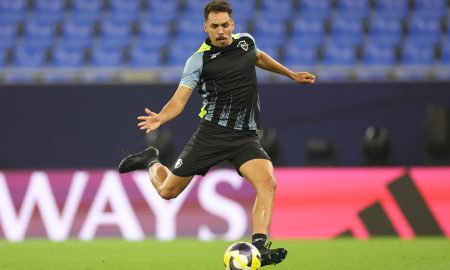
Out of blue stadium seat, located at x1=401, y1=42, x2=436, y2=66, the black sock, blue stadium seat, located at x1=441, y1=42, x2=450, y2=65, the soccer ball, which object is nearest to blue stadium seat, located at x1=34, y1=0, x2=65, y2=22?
blue stadium seat, located at x1=401, y1=42, x2=436, y2=66

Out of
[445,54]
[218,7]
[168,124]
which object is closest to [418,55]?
[445,54]

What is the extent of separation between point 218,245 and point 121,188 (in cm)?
195

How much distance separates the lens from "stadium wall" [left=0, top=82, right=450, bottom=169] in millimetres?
12625

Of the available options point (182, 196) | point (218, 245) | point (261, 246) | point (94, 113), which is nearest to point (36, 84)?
point (94, 113)

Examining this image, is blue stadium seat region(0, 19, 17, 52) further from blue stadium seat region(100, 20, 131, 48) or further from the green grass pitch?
the green grass pitch

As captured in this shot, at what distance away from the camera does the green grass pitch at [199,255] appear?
26.0ft

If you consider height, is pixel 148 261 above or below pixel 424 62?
below

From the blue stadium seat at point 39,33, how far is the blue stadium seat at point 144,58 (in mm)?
1666

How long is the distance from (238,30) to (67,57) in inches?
117

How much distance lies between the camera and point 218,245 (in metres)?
10.7

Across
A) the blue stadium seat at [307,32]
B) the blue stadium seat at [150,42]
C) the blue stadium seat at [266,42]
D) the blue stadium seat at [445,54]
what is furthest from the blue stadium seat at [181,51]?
the blue stadium seat at [445,54]

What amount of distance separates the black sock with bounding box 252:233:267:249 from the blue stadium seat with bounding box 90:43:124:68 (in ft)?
29.8

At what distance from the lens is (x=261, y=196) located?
6.80m

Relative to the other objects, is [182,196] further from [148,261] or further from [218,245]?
[148,261]
